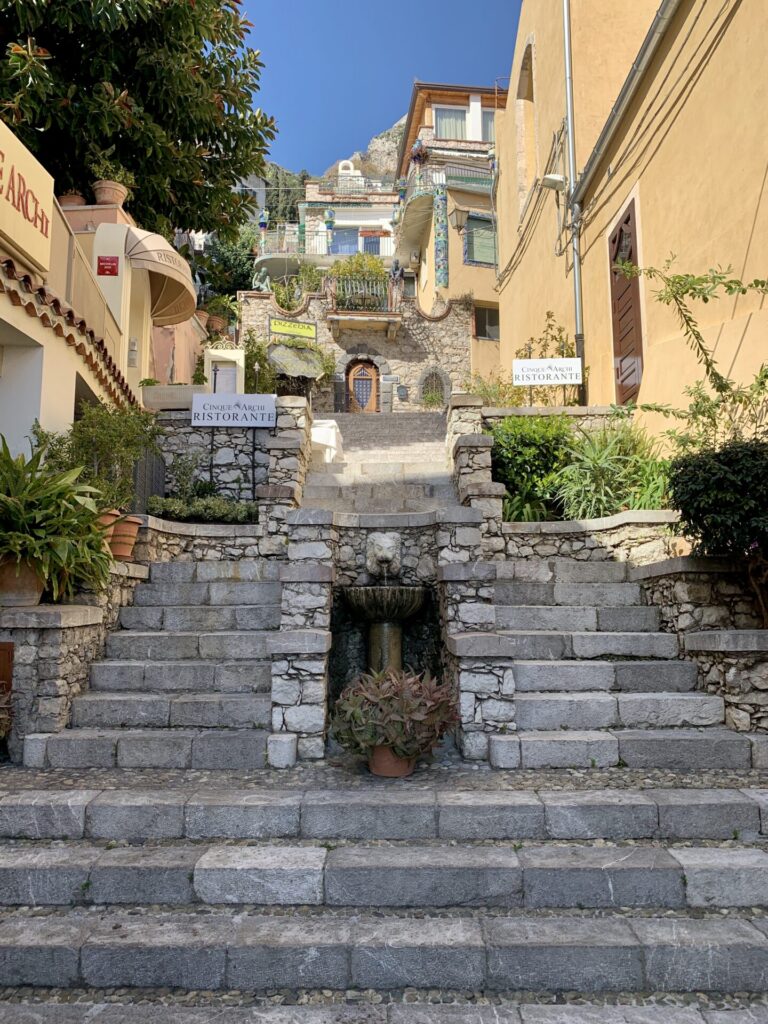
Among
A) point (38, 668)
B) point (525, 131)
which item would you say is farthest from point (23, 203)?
point (525, 131)

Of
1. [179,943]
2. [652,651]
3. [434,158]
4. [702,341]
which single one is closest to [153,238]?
[702,341]

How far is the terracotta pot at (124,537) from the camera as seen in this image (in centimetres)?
630

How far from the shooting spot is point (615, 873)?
3.49 meters

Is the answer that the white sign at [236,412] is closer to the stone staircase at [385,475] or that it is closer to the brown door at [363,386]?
the stone staircase at [385,475]

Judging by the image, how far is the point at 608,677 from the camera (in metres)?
5.33

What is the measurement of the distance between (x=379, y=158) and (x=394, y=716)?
6369 centimetres

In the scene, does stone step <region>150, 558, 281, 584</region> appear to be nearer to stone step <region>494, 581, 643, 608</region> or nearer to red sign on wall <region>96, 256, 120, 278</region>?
stone step <region>494, 581, 643, 608</region>

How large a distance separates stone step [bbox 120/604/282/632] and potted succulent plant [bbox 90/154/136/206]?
23.6ft

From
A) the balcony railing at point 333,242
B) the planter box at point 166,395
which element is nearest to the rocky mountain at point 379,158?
the balcony railing at point 333,242

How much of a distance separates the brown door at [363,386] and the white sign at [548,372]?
12479mm

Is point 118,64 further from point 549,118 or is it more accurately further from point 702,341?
point 702,341

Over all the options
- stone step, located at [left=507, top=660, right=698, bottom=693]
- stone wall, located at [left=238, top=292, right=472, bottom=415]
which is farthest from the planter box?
stone wall, located at [left=238, top=292, right=472, bottom=415]

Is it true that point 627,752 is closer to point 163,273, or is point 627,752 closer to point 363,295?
point 163,273

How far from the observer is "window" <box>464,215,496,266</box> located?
77.8ft
